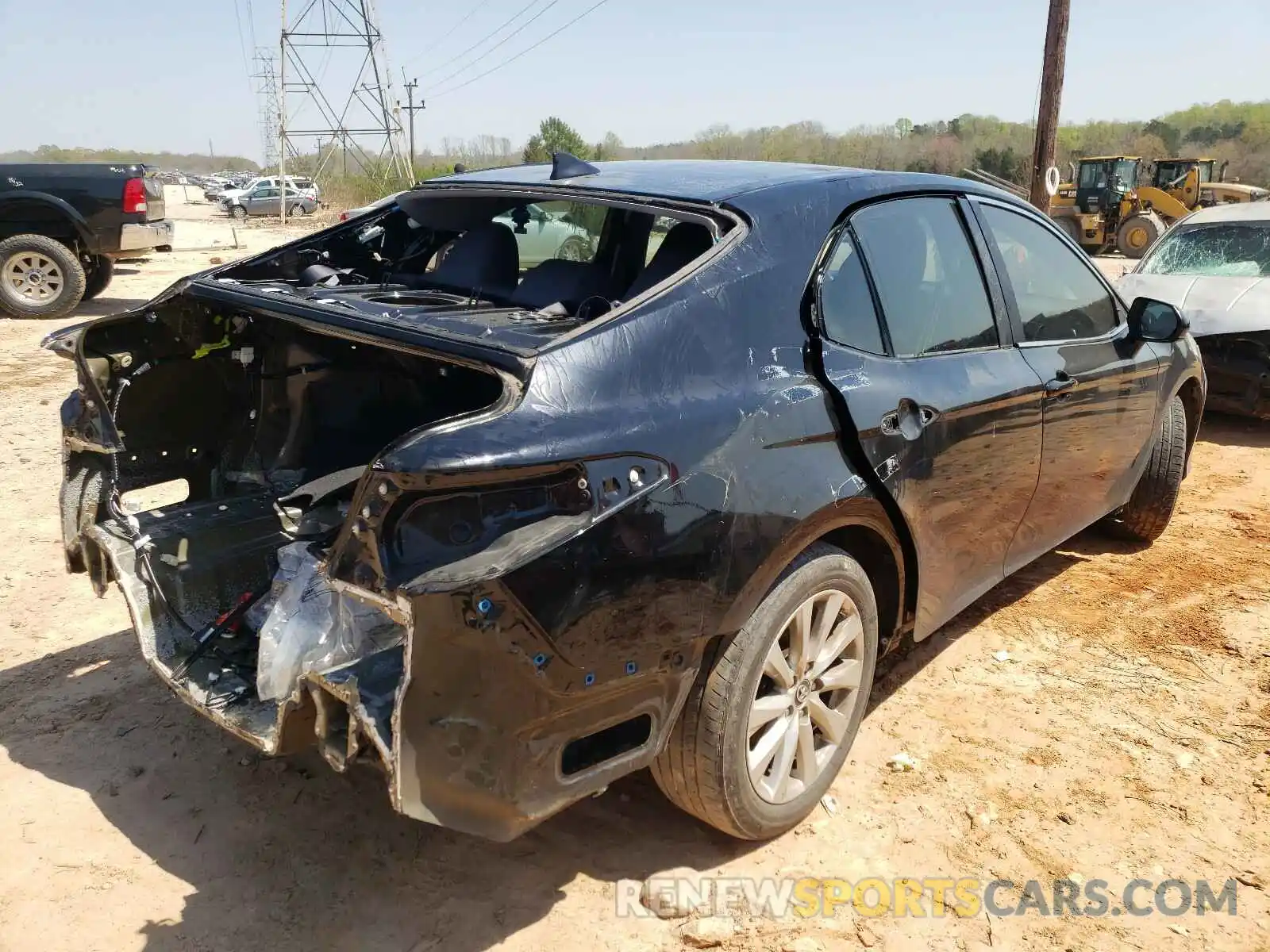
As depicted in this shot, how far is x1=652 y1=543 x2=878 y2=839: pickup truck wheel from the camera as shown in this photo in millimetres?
2357

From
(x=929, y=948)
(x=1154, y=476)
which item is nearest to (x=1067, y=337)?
(x=1154, y=476)

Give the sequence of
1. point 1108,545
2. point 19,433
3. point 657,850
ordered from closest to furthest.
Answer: point 657,850
point 1108,545
point 19,433

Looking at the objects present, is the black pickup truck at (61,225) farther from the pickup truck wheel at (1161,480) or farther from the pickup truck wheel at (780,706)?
the pickup truck wheel at (780,706)

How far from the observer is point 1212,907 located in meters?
2.51

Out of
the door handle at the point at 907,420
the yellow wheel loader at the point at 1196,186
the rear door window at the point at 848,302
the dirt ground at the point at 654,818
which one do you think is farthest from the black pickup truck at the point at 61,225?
the yellow wheel loader at the point at 1196,186

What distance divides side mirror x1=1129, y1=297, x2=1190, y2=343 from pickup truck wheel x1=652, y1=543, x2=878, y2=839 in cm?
200

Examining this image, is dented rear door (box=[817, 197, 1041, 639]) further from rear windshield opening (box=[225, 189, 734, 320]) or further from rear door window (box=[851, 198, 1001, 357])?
rear windshield opening (box=[225, 189, 734, 320])

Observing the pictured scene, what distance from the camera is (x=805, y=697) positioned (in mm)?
2658

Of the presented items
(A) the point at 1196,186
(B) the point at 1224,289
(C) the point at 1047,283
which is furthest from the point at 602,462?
(A) the point at 1196,186

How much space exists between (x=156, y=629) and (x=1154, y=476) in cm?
428

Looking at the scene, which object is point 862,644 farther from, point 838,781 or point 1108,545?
point 1108,545

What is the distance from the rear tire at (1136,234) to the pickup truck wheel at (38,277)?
63.5 ft

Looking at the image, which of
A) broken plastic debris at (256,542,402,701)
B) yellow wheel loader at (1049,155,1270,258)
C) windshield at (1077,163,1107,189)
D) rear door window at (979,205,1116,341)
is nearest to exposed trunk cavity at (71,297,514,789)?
broken plastic debris at (256,542,402,701)

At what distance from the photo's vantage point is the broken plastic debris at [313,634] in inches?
104
